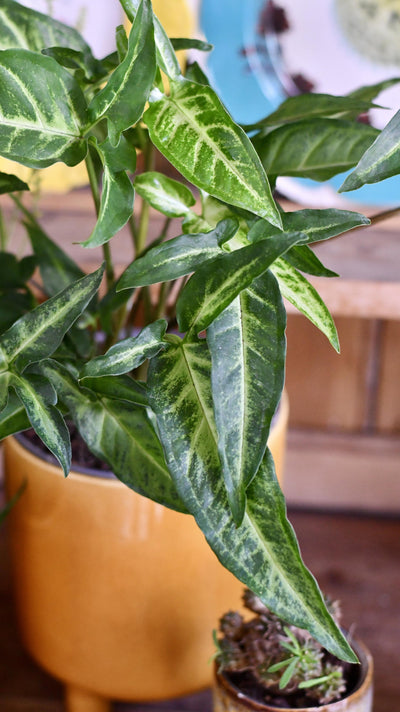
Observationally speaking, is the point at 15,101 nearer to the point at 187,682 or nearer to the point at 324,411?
the point at 187,682

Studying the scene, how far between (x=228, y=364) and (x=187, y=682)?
0.40 m

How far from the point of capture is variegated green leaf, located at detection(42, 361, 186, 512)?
0.46 metres

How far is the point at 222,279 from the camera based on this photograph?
0.36 metres

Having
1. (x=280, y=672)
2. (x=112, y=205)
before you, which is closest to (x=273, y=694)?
(x=280, y=672)

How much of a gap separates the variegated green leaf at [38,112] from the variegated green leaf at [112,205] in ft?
0.07

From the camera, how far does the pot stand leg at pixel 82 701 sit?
69cm

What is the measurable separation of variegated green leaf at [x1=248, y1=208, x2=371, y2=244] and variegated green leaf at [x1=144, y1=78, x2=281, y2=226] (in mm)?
28

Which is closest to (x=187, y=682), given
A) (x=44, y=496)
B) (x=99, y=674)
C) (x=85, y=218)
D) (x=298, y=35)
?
(x=99, y=674)

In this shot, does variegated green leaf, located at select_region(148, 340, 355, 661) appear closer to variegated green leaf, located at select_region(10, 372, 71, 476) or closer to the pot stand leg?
variegated green leaf, located at select_region(10, 372, 71, 476)

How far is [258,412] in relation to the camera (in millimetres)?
365

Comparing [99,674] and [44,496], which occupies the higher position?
[44,496]

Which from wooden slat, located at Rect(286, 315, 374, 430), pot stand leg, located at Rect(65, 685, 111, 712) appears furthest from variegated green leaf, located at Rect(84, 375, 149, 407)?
→ wooden slat, located at Rect(286, 315, 374, 430)

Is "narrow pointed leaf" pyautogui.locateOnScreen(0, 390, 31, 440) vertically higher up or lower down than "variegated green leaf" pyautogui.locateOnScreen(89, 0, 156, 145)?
lower down

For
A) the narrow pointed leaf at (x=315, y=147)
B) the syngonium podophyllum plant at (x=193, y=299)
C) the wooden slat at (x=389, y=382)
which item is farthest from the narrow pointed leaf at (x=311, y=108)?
the wooden slat at (x=389, y=382)
